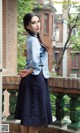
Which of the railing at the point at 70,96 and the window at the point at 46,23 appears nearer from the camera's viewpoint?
the railing at the point at 70,96

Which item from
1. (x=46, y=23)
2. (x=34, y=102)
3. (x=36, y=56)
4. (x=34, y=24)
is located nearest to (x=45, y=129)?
(x=34, y=102)

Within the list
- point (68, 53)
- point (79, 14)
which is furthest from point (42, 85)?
point (68, 53)

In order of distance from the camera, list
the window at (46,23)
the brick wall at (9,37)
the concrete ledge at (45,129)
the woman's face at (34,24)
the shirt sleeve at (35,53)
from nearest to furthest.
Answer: the shirt sleeve at (35,53) < the woman's face at (34,24) < the concrete ledge at (45,129) < the brick wall at (9,37) < the window at (46,23)

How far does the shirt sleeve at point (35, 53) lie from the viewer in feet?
10.6

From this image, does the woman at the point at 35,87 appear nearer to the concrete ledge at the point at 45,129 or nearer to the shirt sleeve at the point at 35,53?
the shirt sleeve at the point at 35,53

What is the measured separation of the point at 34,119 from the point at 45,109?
0.50 feet

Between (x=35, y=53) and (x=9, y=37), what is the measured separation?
20.7 feet

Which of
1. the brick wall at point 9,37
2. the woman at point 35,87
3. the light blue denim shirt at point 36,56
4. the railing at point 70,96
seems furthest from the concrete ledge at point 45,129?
the brick wall at point 9,37

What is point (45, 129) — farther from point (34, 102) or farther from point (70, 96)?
point (34, 102)

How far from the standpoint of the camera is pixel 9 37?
30.9 ft

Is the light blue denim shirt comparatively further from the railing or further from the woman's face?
the railing

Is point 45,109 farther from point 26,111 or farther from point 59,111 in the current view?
point 59,111

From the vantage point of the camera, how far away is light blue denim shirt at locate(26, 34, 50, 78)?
3.23 metres

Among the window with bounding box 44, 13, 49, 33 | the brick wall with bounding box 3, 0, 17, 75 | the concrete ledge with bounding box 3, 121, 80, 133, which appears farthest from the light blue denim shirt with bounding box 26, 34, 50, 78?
the window with bounding box 44, 13, 49, 33
